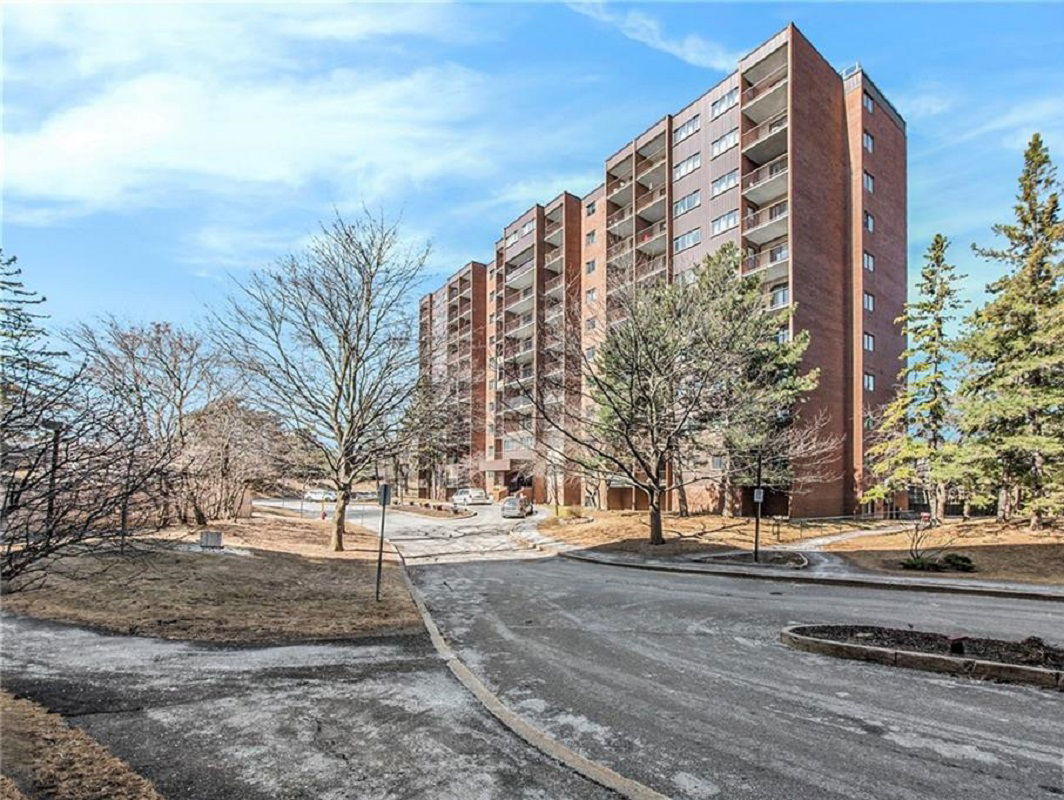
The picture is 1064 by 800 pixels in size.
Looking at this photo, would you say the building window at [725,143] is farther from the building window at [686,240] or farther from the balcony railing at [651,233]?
the balcony railing at [651,233]

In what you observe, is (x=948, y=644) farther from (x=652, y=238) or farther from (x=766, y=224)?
(x=652, y=238)

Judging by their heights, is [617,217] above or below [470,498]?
above

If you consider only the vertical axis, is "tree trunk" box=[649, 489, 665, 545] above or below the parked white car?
above

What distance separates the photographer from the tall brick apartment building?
3553 cm

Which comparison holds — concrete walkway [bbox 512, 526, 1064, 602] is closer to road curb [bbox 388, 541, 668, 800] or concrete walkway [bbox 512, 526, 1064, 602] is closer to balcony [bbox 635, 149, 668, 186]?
road curb [bbox 388, 541, 668, 800]

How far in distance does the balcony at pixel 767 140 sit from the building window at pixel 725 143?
0.81 m

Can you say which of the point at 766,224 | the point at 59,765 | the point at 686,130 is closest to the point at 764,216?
the point at 766,224

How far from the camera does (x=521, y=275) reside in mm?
60781

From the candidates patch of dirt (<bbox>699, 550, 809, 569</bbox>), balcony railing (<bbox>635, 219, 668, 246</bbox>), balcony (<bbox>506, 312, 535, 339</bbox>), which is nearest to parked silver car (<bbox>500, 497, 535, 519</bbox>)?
patch of dirt (<bbox>699, 550, 809, 569</bbox>)

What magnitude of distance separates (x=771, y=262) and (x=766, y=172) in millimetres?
5780

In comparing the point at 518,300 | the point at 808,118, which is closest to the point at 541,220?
the point at 518,300

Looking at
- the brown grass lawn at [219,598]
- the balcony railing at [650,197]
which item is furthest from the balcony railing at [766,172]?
the brown grass lawn at [219,598]

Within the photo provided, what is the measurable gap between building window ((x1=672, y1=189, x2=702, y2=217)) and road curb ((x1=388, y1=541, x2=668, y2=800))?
39420mm

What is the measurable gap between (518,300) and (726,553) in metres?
45.0
